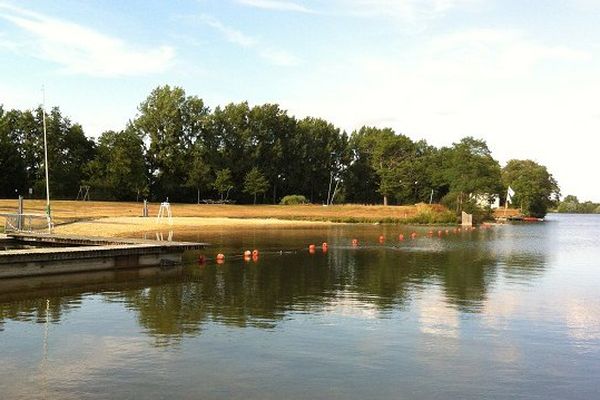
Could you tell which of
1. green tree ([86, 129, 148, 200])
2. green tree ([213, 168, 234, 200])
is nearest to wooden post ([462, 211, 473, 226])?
green tree ([213, 168, 234, 200])

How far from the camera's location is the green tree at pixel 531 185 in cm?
16275

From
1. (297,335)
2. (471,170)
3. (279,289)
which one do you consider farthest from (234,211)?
(297,335)

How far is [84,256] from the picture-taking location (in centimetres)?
2619

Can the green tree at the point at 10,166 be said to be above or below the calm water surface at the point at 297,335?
above

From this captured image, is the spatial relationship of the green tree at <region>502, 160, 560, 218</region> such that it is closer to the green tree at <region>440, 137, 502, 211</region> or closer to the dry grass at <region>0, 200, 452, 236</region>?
the green tree at <region>440, 137, 502, 211</region>

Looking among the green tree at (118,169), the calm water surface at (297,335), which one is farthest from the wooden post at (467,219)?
the calm water surface at (297,335)

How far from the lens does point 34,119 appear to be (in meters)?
99.5

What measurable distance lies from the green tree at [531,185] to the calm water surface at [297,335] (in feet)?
468

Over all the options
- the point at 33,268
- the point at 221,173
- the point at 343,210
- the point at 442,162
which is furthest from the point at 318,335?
the point at 442,162

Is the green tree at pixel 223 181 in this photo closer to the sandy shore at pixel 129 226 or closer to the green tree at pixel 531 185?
the sandy shore at pixel 129 226

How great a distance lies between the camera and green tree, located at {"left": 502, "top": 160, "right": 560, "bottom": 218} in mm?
162750

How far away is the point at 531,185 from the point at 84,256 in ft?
514

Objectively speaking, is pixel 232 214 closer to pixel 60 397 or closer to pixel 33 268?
pixel 33 268

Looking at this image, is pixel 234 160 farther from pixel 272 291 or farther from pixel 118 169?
pixel 272 291
